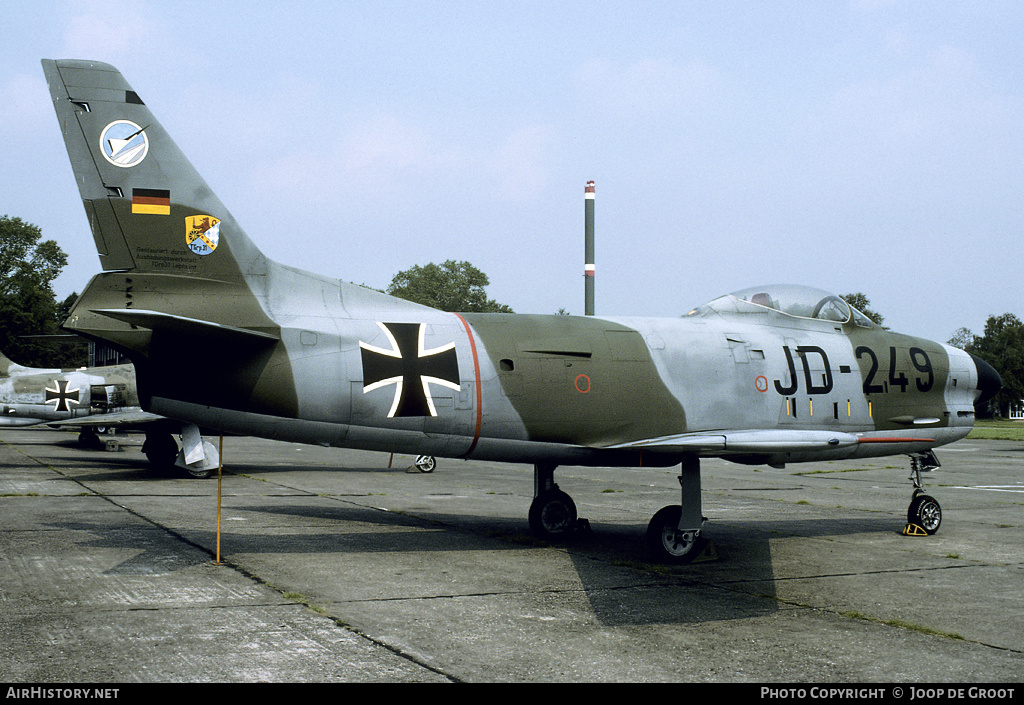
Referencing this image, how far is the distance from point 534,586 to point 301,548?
3633 millimetres

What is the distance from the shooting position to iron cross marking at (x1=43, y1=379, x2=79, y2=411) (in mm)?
25656

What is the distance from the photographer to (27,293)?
246 feet

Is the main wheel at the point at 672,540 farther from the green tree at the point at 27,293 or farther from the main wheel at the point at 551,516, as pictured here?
the green tree at the point at 27,293

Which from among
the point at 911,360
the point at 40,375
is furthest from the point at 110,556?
the point at 40,375

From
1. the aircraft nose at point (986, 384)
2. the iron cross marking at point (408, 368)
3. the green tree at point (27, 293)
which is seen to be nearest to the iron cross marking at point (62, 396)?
the iron cross marking at point (408, 368)

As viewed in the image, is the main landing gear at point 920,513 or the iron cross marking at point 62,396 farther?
the iron cross marking at point 62,396

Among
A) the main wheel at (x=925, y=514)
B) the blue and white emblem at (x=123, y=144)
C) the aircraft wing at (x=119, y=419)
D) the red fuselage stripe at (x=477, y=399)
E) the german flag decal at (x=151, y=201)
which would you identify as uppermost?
the blue and white emblem at (x=123, y=144)

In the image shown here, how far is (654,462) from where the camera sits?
1086 centimetres

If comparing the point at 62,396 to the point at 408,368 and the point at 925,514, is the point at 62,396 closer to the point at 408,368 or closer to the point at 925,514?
the point at 408,368

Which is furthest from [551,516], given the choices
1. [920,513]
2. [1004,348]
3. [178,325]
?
[1004,348]

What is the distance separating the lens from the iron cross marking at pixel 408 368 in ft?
32.1

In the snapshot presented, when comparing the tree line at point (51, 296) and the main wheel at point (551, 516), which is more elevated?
the tree line at point (51, 296)

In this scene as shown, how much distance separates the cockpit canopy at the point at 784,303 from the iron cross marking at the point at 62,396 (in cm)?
2098

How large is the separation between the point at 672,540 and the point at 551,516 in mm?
2271
